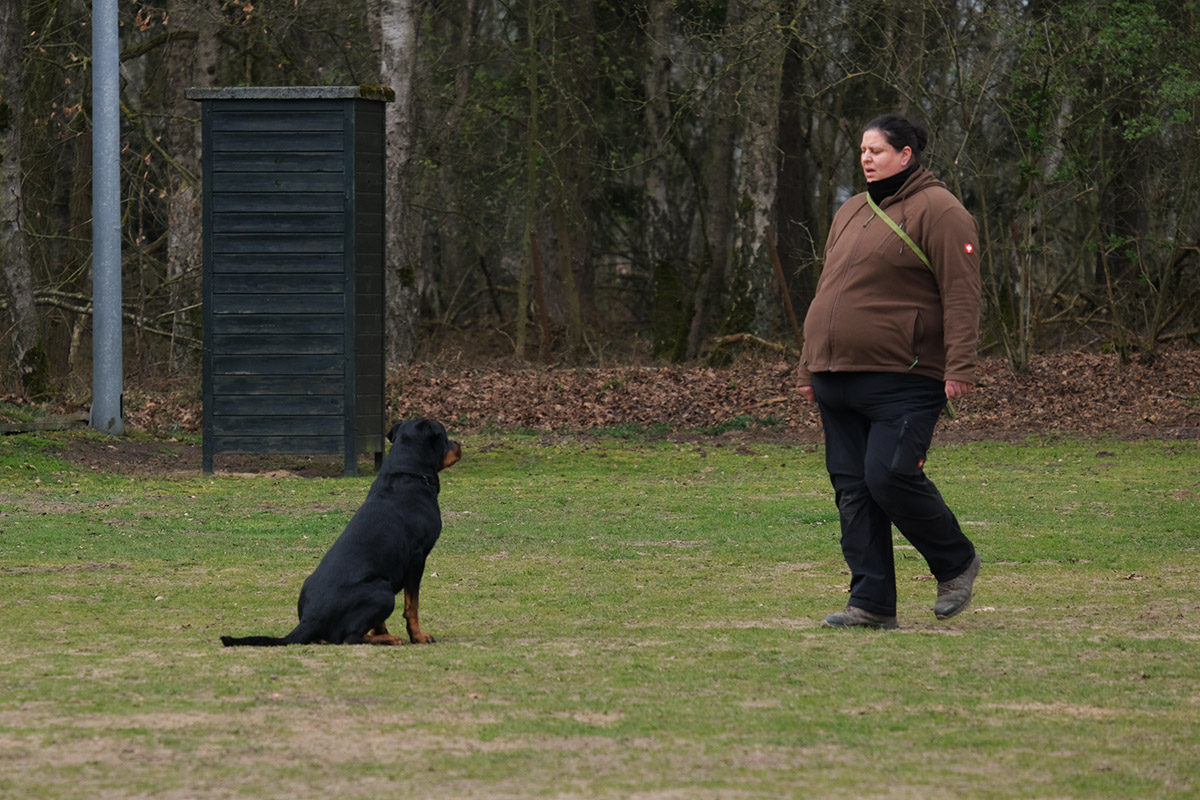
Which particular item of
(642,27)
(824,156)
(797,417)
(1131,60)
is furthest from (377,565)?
(824,156)

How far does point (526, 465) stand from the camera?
15188 millimetres

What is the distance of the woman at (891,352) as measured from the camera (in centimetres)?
617

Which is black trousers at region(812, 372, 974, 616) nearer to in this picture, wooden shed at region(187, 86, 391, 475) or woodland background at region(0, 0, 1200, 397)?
wooden shed at region(187, 86, 391, 475)

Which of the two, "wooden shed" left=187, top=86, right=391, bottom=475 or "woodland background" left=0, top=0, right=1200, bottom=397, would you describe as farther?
"woodland background" left=0, top=0, right=1200, bottom=397

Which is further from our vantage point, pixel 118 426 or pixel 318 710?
pixel 118 426

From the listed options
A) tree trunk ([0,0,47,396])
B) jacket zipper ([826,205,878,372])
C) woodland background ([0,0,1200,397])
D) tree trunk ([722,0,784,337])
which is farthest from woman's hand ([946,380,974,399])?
tree trunk ([722,0,784,337])

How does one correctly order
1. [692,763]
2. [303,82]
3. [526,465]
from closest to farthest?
[692,763]
[526,465]
[303,82]

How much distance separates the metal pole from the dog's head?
979cm

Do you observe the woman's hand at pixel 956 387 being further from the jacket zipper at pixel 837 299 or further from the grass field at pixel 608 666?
the grass field at pixel 608 666

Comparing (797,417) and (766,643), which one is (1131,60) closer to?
(797,417)

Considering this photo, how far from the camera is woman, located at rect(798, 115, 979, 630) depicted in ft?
20.2

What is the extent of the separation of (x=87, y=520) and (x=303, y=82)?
46.2 feet

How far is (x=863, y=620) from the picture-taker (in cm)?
639

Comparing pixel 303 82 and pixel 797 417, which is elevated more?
pixel 303 82
